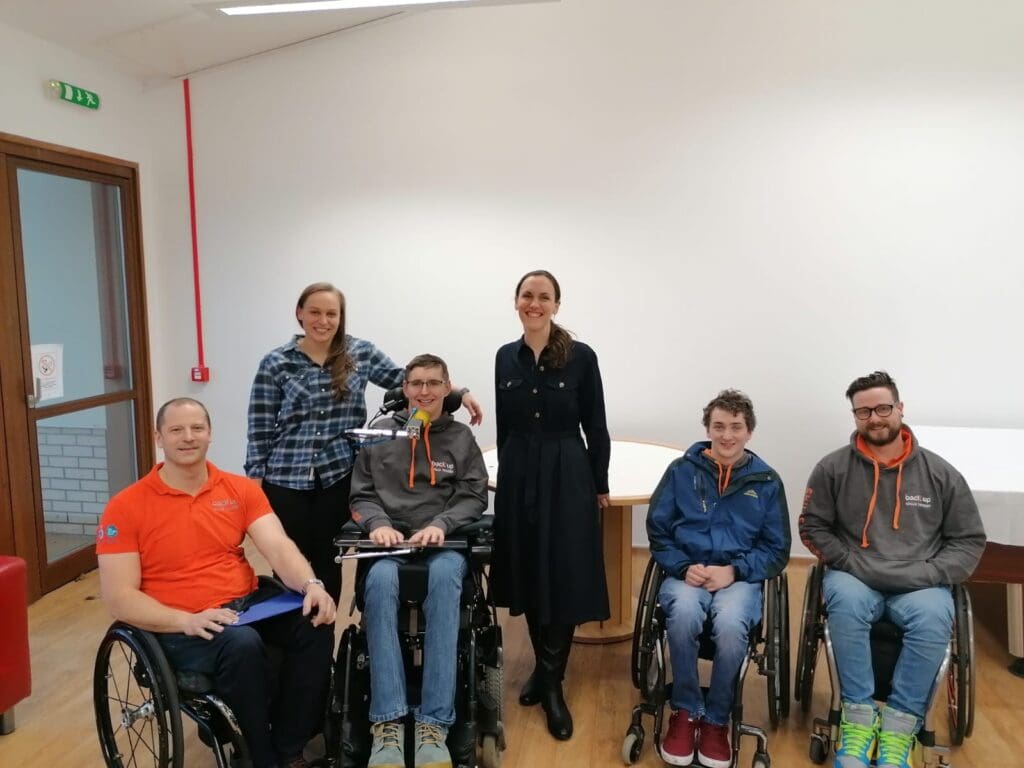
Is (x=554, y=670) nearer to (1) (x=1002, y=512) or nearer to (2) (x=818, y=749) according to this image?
(2) (x=818, y=749)

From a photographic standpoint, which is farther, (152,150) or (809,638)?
(152,150)

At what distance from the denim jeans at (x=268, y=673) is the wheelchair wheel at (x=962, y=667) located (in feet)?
5.66

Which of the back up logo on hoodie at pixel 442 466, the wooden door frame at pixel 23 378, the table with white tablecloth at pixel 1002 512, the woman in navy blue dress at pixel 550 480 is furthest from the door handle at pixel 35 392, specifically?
the table with white tablecloth at pixel 1002 512

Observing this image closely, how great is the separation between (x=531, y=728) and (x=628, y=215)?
240 centimetres

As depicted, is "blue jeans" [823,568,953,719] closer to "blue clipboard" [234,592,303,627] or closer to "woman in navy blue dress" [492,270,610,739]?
"woman in navy blue dress" [492,270,610,739]

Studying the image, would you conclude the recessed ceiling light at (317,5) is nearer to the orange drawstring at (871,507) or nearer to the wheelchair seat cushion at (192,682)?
the orange drawstring at (871,507)

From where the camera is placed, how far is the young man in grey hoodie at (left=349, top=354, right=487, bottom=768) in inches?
82.0

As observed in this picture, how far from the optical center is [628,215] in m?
3.81

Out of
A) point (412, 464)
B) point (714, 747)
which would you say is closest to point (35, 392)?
point (412, 464)

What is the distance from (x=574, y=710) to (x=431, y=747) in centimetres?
67

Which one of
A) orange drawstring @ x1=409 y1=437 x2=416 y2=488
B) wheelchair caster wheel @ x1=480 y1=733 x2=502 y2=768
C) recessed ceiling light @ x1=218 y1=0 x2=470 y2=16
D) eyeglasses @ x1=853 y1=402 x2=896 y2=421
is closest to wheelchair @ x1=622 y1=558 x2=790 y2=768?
wheelchair caster wheel @ x1=480 y1=733 x2=502 y2=768

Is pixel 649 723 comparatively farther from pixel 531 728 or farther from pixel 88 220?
pixel 88 220

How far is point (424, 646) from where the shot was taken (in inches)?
84.7

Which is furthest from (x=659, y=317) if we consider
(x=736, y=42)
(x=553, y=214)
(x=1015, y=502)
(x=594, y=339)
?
(x=1015, y=502)
